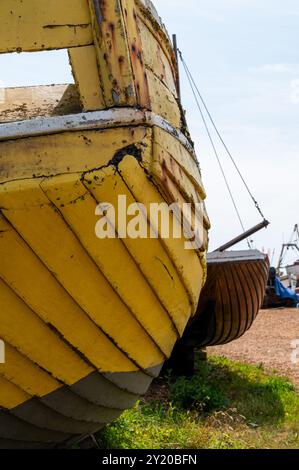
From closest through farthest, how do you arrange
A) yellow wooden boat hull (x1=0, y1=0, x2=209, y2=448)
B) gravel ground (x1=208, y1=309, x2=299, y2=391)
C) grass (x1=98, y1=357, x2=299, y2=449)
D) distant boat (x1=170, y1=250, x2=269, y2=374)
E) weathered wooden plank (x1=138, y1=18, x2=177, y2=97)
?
1. yellow wooden boat hull (x1=0, y1=0, x2=209, y2=448)
2. weathered wooden plank (x1=138, y1=18, x2=177, y2=97)
3. grass (x1=98, y1=357, x2=299, y2=449)
4. distant boat (x1=170, y1=250, x2=269, y2=374)
5. gravel ground (x1=208, y1=309, x2=299, y2=391)

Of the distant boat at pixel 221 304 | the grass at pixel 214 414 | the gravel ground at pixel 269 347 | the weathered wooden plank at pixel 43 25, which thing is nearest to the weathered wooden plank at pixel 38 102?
the weathered wooden plank at pixel 43 25

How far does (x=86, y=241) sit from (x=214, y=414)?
10.1 ft

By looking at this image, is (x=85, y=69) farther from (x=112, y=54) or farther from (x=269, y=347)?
(x=269, y=347)

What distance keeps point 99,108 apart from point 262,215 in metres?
10.1

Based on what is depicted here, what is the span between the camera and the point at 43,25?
99.3 inches

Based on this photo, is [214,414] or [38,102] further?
[214,414]

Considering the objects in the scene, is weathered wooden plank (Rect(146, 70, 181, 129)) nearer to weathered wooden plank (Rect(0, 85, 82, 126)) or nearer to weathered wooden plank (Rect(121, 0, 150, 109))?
weathered wooden plank (Rect(121, 0, 150, 109))

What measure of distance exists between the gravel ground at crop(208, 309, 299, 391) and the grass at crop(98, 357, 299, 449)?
0.46 meters

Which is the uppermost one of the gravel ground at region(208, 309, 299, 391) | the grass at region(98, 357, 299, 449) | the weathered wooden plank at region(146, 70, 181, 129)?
the weathered wooden plank at region(146, 70, 181, 129)

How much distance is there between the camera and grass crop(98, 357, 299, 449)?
14.3 feet

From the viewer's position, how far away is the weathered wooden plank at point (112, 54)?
8.22 feet

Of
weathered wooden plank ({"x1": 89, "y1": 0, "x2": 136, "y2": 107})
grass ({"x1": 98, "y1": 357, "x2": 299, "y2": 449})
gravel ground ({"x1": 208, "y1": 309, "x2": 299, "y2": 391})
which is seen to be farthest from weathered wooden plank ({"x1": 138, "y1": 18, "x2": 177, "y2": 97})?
gravel ground ({"x1": 208, "y1": 309, "x2": 299, "y2": 391})

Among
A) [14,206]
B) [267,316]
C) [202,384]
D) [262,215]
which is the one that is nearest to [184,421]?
[202,384]

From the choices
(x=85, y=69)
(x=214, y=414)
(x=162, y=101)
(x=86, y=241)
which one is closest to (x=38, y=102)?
(x=85, y=69)
